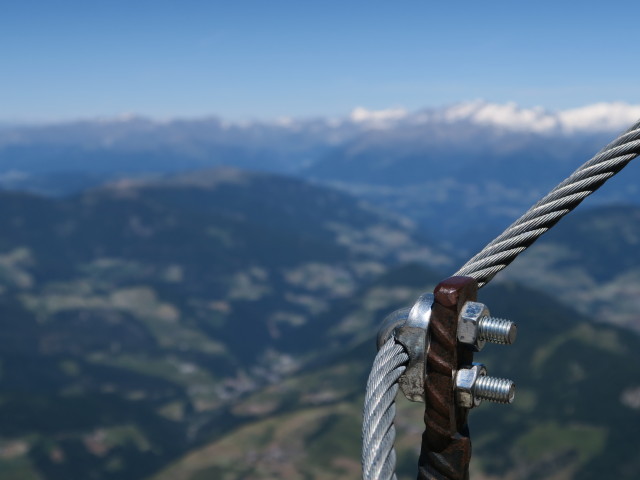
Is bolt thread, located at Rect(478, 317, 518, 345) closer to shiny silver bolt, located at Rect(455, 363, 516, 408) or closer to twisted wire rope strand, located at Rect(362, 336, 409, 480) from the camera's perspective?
shiny silver bolt, located at Rect(455, 363, 516, 408)

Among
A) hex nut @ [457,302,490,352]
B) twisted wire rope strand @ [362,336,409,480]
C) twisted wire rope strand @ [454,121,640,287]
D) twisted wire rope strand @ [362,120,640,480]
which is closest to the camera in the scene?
twisted wire rope strand @ [362,336,409,480]

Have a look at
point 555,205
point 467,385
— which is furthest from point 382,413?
point 555,205

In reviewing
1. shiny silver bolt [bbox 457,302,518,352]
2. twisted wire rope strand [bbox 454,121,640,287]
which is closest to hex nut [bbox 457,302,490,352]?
shiny silver bolt [bbox 457,302,518,352]

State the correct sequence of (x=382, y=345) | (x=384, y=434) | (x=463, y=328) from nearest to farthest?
(x=384, y=434)
(x=463, y=328)
(x=382, y=345)

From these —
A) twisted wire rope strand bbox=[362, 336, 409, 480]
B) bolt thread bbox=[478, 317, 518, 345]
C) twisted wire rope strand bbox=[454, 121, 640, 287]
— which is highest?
twisted wire rope strand bbox=[454, 121, 640, 287]

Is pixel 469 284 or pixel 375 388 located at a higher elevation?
pixel 469 284

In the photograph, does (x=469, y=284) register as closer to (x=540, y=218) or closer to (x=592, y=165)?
(x=540, y=218)

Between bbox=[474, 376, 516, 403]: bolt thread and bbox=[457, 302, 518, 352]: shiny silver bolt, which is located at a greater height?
bbox=[457, 302, 518, 352]: shiny silver bolt

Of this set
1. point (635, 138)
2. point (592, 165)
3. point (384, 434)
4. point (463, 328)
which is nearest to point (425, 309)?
point (463, 328)

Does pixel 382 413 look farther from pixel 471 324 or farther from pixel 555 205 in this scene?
pixel 555 205
